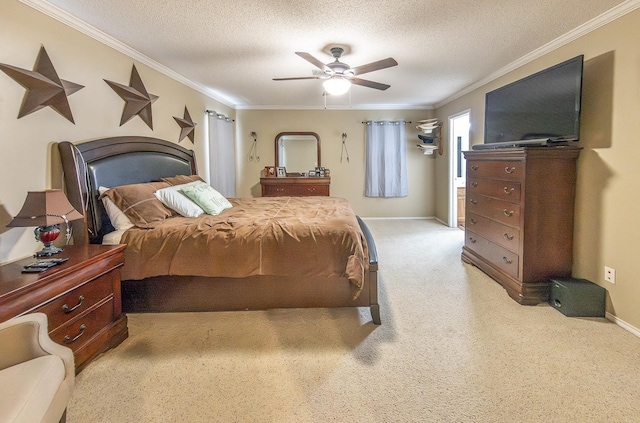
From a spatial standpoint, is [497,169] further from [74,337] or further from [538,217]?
[74,337]

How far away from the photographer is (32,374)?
1.17 metres

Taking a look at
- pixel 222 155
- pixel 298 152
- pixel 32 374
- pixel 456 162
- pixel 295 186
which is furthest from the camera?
pixel 298 152

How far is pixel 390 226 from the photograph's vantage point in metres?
6.35

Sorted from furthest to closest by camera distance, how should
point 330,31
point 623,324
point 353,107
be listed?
point 353,107, point 330,31, point 623,324

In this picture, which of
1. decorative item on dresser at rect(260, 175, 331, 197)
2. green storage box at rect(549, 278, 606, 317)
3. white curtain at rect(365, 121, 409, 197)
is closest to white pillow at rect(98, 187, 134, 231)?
green storage box at rect(549, 278, 606, 317)

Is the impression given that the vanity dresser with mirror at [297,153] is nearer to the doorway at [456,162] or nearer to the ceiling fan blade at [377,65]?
the doorway at [456,162]

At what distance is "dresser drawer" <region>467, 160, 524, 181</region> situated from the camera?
9.70ft

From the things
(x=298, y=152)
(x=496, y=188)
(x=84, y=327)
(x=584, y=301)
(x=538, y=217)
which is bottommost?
(x=584, y=301)

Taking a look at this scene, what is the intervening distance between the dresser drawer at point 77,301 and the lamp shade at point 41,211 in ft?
1.35

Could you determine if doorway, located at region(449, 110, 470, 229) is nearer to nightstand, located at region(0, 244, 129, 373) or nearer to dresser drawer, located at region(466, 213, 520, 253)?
dresser drawer, located at region(466, 213, 520, 253)

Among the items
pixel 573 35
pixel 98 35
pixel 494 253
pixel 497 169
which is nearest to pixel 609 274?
pixel 494 253

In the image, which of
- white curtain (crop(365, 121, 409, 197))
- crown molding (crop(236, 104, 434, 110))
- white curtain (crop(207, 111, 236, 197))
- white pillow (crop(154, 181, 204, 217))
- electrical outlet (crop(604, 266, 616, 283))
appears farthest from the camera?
white curtain (crop(365, 121, 409, 197))

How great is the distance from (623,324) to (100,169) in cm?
417

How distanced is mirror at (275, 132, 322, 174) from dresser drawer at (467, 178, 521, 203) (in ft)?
11.7
